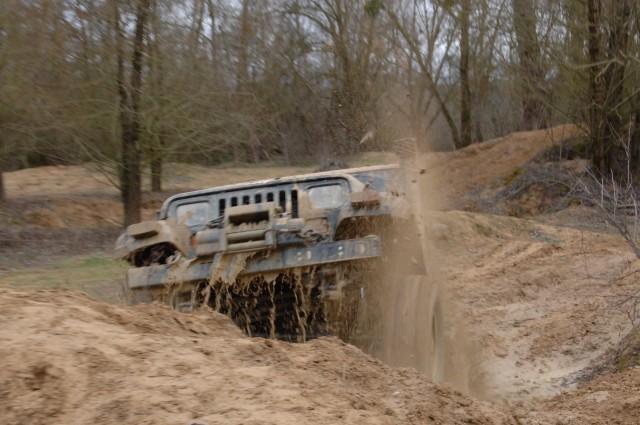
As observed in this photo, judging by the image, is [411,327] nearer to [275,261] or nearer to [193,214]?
[275,261]

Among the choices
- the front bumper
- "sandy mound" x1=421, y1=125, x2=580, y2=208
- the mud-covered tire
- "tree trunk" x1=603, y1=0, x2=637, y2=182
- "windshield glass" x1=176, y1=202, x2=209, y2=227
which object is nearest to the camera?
the front bumper

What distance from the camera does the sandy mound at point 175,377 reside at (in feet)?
12.0

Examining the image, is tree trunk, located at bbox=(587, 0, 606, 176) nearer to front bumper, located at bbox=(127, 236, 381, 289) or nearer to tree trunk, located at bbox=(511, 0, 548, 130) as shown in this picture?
tree trunk, located at bbox=(511, 0, 548, 130)

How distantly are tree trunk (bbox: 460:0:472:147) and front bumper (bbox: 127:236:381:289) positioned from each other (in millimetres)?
20806

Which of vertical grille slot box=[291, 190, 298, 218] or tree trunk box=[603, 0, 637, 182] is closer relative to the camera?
vertical grille slot box=[291, 190, 298, 218]

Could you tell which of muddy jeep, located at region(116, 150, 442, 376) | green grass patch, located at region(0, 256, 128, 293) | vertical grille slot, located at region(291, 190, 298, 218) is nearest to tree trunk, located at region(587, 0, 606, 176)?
green grass patch, located at region(0, 256, 128, 293)

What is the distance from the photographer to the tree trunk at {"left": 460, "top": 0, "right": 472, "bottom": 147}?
2662 centimetres

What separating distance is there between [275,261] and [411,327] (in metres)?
1.27

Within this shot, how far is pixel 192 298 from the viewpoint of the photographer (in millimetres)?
6629

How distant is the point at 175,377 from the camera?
158 inches

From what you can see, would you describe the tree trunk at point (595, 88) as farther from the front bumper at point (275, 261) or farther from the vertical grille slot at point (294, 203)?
the front bumper at point (275, 261)

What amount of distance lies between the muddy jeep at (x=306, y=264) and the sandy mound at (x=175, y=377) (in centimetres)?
115

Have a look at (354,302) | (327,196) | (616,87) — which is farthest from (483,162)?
(354,302)

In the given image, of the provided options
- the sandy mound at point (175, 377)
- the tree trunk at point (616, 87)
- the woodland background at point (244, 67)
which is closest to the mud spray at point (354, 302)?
the sandy mound at point (175, 377)
